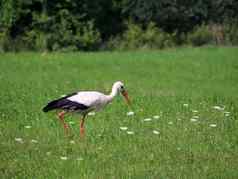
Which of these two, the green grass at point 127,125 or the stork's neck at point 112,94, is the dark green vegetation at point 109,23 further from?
the stork's neck at point 112,94

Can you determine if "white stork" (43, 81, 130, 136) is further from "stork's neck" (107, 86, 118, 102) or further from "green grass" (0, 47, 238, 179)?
"green grass" (0, 47, 238, 179)

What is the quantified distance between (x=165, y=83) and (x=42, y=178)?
1002 centimetres

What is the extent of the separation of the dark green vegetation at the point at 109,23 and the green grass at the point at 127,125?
36.9ft

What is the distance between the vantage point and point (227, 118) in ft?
38.7

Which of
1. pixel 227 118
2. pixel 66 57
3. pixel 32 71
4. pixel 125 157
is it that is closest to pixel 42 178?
pixel 125 157

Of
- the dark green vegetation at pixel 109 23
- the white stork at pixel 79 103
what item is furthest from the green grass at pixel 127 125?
the dark green vegetation at pixel 109 23

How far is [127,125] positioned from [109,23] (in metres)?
25.2

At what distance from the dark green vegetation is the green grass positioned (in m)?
11.3

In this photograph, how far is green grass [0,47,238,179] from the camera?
8320mm

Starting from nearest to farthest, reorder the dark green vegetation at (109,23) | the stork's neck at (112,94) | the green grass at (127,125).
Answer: the green grass at (127,125) < the stork's neck at (112,94) < the dark green vegetation at (109,23)

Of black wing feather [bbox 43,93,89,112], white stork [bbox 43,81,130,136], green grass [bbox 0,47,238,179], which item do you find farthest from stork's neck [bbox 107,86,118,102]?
black wing feather [bbox 43,93,89,112]

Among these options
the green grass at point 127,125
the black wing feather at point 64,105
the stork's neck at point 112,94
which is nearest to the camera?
the green grass at point 127,125

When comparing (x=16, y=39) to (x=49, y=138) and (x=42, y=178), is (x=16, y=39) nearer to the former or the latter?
(x=49, y=138)

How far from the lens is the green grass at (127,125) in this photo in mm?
8320
